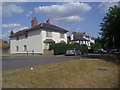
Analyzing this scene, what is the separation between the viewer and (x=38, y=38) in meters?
33.2

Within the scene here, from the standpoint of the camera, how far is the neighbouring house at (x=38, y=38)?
32.7 metres

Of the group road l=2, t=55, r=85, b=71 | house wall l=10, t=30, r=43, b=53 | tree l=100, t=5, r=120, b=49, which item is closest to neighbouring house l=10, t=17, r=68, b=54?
house wall l=10, t=30, r=43, b=53

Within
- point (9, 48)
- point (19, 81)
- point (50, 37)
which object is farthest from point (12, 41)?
point (19, 81)

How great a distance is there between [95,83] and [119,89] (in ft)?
3.00

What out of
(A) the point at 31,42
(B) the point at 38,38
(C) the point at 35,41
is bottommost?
(A) the point at 31,42

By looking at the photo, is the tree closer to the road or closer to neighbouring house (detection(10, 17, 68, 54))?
the road

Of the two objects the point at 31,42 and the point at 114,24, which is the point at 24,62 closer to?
the point at 114,24

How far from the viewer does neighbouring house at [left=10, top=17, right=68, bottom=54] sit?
32.7 m

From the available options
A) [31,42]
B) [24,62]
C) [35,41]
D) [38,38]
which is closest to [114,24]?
[24,62]

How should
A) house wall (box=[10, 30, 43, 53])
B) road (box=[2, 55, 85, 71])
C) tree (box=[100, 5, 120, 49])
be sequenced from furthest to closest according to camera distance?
1. house wall (box=[10, 30, 43, 53])
2. tree (box=[100, 5, 120, 49])
3. road (box=[2, 55, 85, 71])

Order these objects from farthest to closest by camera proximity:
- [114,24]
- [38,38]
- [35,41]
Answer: [35,41], [38,38], [114,24]

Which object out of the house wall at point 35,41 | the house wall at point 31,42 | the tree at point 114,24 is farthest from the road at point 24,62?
the house wall at point 31,42

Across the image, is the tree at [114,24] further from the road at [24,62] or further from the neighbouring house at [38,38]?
the neighbouring house at [38,38]

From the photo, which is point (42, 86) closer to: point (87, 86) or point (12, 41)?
point (87, 86)
